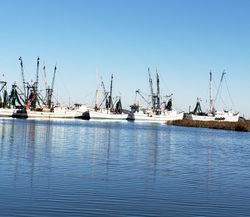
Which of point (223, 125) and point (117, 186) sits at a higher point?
point (223, 125)

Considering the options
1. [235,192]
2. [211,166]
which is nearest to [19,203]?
[235,192]

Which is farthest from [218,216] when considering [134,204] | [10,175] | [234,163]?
[234,163]

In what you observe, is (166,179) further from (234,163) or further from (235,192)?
(234,163)

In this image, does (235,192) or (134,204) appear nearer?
(134,204)

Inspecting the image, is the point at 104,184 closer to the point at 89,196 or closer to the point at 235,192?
the point at 89,196

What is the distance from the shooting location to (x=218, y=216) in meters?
22.4

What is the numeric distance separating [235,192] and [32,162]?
16177 mm

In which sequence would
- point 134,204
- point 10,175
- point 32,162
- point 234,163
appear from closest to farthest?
1. point 134,204
2. point 10,175
3. point 32,162
4. point 234,163

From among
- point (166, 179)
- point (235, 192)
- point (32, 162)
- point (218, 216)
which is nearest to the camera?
point (218, 216)

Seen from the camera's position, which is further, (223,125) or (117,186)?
(223,125)

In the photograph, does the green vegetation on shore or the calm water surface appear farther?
the green vegetation on shore

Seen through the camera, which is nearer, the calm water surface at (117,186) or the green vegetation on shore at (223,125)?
the calm water surface at (117,186)

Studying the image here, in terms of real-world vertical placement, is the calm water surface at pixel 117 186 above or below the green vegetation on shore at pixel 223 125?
below

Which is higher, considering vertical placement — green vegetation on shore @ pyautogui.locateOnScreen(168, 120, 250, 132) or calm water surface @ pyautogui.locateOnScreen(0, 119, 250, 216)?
green vegetation on shore @ pyautogui.locateOnScreen(168, 120, 250, 132)
